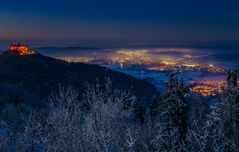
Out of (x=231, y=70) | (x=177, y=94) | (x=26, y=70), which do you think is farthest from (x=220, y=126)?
(x=26, y=70)

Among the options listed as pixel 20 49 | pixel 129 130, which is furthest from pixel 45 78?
pixel 129 130

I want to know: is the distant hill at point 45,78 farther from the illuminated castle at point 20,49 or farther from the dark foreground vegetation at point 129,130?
the dark foreground vegetation at point 129,130

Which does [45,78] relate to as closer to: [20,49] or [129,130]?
[20,49]

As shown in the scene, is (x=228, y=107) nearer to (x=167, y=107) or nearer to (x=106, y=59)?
(x=167, y=107)

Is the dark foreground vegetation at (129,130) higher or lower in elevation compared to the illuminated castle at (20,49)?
higher

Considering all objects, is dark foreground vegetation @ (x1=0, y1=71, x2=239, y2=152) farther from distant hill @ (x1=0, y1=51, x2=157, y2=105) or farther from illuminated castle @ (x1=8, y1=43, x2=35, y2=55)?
illuminated castle @ (x1=8, y1=43, x2=35, y2=55)

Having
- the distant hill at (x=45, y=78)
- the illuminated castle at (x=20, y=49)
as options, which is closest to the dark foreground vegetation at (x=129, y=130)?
the distant hill at (x=45, y=78)
